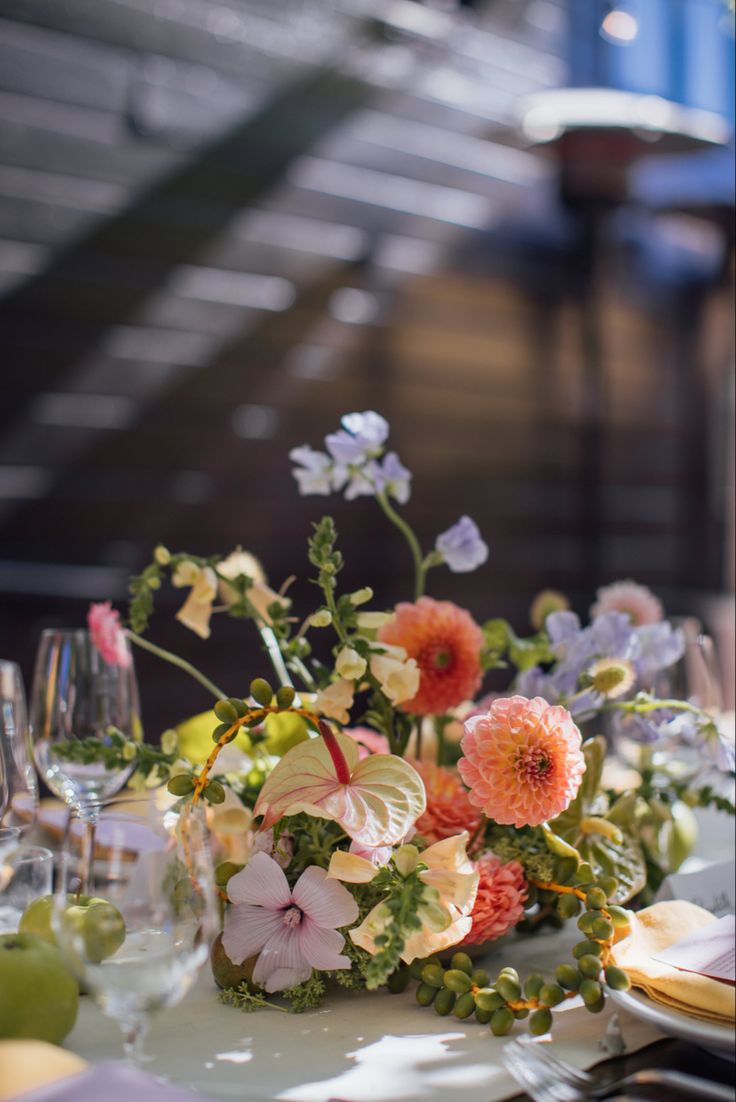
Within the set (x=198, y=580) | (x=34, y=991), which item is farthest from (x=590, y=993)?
(x=198, y=580)

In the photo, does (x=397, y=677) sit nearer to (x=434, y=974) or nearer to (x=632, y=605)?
(x=434, y=974)

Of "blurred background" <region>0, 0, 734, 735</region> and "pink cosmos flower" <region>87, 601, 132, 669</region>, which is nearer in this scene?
"pink cosmos flower" <region>87, 601, 132, 669</region>

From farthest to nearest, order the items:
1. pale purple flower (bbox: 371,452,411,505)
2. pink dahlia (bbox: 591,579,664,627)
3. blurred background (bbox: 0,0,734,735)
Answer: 1. blurred background (bbox: 0,0,734,735)
2. pink dahlia (bbox: 591,579,664,627)
3. pale purple flower (bbox: 371,452,411,505)

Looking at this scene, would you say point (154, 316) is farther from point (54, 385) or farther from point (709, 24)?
point (709, 24)

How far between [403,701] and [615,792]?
241mm

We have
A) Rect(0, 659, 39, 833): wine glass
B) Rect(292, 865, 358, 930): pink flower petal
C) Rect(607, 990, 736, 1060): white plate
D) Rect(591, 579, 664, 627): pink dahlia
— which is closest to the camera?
Rect(607, 990, 736, 1060): white plate

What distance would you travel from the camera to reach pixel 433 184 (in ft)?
11.1

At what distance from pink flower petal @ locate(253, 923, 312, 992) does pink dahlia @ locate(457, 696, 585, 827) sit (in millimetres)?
153

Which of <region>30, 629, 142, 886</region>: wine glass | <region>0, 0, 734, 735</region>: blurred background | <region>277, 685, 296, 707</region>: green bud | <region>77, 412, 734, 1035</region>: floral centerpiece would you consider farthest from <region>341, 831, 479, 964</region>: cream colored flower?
<region>0, 0, 734, 735</region>: blurred background

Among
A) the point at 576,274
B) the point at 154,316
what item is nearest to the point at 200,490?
the point at 154,316

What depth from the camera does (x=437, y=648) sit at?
0.93 m

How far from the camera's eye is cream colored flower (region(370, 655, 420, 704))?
84 cm

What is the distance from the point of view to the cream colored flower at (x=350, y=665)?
2.68 ft

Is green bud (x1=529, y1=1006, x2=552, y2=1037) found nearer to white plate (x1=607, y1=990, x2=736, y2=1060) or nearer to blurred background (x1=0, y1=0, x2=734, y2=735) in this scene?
white plate (x1=607, y1=990, x2=736, y2=1060)
